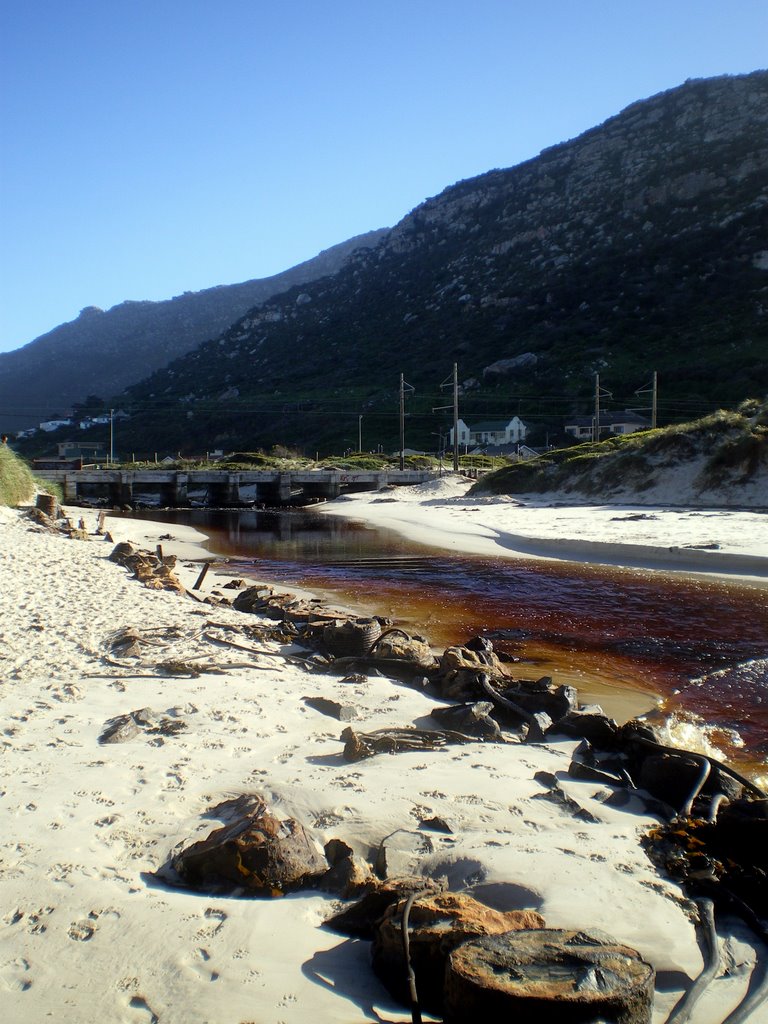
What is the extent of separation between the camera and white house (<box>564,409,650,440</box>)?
223ft

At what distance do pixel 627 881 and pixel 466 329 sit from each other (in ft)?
312

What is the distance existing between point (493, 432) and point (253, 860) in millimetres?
79949

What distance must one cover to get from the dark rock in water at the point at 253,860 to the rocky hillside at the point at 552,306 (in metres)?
63.4

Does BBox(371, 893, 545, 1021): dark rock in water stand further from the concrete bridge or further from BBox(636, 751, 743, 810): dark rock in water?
the concrete bridge

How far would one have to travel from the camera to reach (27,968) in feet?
9.13

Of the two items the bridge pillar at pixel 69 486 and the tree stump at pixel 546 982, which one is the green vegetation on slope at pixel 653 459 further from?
the bridge pillar at pixel 69 486

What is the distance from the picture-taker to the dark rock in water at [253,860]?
11.4 feet

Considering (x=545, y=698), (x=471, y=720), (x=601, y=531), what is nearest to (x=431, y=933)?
(x=471, y=720)

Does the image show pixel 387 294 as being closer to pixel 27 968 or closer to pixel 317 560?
pixel 317 560

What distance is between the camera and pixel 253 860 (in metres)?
3.53

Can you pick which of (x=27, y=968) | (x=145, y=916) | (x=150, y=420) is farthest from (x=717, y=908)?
(x=150, y=420)

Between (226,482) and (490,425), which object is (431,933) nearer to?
(226,482)

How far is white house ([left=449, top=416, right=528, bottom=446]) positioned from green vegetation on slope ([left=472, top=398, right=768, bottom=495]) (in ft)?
119

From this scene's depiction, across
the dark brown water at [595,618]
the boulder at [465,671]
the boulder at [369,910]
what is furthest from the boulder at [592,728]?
the boulder at [369,910]
